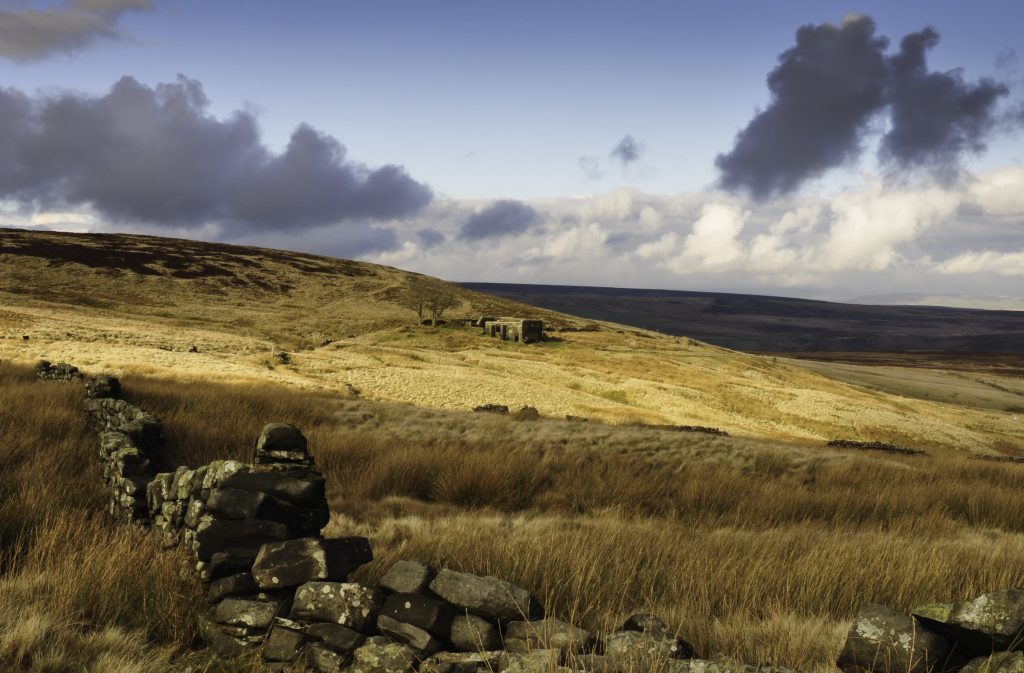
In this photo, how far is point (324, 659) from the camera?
4.60 m

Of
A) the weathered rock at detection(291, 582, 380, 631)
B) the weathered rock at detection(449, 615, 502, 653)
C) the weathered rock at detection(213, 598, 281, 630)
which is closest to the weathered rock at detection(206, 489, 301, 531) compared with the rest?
the weathered rock at detection(213, 598, 281, 630)

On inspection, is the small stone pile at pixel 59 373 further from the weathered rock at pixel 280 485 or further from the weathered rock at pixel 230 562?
the weathered rock at pixel 230 562

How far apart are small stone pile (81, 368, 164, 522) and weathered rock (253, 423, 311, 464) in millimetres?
2050

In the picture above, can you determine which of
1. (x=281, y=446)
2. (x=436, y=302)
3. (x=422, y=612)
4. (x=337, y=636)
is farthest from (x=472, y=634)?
(x=436, y=302)

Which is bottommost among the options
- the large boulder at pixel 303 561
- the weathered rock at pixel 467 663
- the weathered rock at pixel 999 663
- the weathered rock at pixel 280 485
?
the weathered rock at pixel 467 663

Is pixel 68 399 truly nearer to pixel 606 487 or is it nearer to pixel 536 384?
pixel 606 487

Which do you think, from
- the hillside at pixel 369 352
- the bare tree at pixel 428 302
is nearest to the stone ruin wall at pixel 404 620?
the hillside at pixel 369 352

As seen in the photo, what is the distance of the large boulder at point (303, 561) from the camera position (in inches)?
199

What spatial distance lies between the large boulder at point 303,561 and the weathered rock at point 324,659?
0.53 meters

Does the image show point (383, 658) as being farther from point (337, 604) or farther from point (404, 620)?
point (337, 604)

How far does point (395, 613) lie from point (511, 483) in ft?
25.6

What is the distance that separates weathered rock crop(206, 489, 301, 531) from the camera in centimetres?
568

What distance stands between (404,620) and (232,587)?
1.65m

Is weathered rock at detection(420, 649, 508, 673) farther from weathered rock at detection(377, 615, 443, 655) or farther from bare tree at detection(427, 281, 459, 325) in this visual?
bare tree at detection(427, 281, 459, 325)
